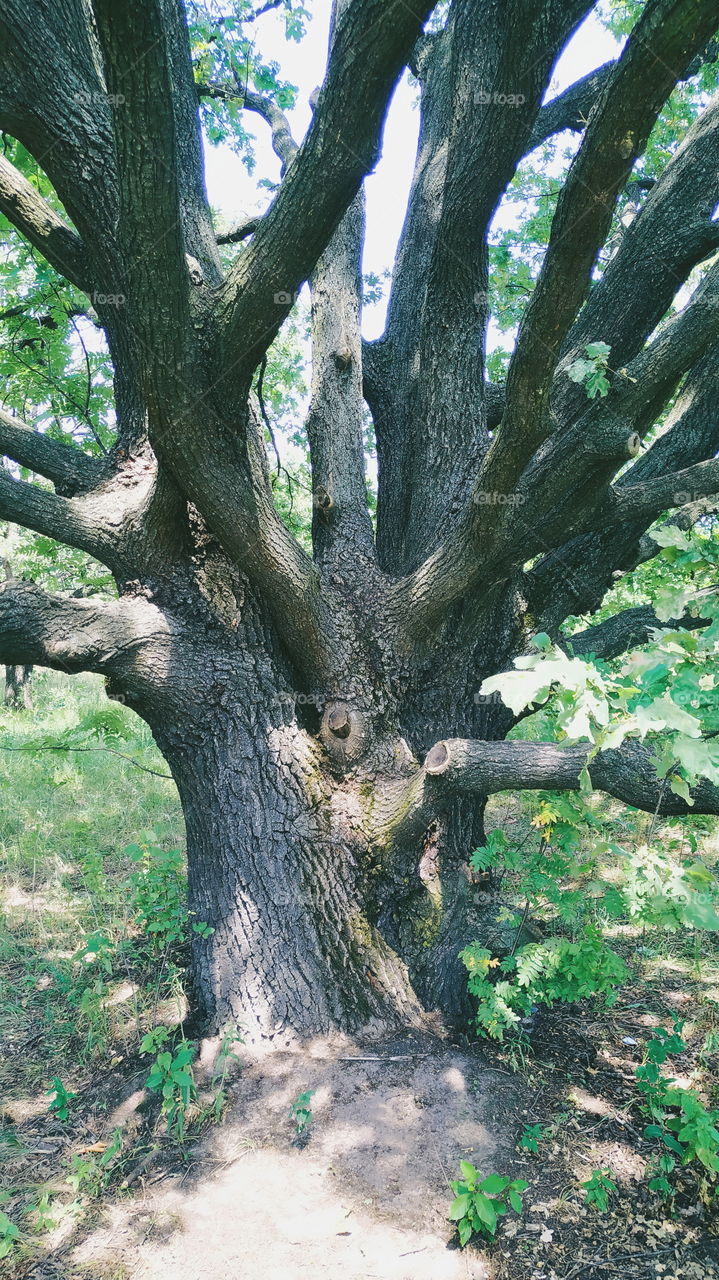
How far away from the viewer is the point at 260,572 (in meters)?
3.18

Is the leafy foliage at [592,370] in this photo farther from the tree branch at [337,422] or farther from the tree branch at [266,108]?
the tree branch at [266,108]

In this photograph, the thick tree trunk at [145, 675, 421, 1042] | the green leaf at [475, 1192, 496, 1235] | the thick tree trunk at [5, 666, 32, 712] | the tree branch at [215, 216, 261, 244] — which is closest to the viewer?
the green leaf at [475, 1192, 496, 1235]

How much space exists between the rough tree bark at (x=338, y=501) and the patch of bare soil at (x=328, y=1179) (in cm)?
30

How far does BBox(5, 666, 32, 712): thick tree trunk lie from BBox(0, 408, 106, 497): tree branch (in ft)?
27.1

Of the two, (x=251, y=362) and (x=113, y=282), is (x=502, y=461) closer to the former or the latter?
(x=251, y=362)

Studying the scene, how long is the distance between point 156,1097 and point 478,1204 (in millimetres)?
1371

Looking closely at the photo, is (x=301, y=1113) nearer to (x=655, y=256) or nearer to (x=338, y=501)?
(x=338, y=501)

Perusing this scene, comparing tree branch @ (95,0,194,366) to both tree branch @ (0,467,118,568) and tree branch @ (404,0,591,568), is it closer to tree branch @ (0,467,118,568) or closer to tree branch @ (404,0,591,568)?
tree branch @ (0,467,118,568)

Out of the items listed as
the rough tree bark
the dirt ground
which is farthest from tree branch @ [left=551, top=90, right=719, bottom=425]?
the dirt ground

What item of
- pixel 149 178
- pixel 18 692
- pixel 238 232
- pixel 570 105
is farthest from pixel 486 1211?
pixel 18 692

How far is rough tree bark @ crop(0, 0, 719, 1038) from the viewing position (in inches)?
96.0

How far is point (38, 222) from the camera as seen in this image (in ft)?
10.1

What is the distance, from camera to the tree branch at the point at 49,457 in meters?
3.20

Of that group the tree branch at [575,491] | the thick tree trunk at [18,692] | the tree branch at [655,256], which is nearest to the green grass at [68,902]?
the tree branch at [575,491]
